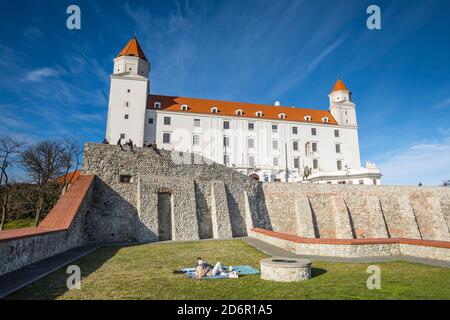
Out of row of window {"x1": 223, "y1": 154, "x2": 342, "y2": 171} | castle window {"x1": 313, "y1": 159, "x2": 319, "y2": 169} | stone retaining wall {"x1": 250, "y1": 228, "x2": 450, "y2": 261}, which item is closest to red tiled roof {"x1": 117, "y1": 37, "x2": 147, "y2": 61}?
row of window {"x1": 223, "y1": 154, "x2": 342, "y2": 171}

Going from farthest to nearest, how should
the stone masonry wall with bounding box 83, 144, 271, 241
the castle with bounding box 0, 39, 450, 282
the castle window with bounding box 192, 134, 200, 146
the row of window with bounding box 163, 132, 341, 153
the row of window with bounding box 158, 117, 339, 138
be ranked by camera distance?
the castle window with bounding box 192, 134, 200, 146, the row of window with bounding box 158, 117, 339, 138, the row of window with bounding box 163, 132, 341, 153, the stone masonry wall with bounding box 83, 144, 271, 241, the castle with bounding box 0, 39, 450, 282

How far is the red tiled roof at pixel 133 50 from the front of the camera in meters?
38.2

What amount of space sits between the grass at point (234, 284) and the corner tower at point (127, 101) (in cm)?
2646

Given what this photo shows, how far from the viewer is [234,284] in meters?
7.87

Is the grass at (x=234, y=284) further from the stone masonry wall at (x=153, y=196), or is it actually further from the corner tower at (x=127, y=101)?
the corner tower at (x=127, y=101)

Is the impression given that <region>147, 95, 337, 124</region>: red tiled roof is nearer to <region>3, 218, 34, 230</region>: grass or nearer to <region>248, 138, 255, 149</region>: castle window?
<region>248, 138, 255, 149</region>: castle window

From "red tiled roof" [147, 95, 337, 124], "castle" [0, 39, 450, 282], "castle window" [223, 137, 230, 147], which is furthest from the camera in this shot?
"red tiled roof" [147, 95, 337, 124]

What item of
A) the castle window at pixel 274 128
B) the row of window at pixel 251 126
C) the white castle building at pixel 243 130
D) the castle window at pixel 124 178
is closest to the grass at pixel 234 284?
the castle window at pixel 124 178

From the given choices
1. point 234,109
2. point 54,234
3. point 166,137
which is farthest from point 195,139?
point 54,234

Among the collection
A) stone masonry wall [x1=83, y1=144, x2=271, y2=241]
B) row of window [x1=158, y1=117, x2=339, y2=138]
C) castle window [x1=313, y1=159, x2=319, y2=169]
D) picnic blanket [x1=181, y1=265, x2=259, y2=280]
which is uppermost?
row of window [x1=158, y1=117, x2=339, y2=138]

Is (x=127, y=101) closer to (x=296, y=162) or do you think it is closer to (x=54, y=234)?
(x=296, y=162)

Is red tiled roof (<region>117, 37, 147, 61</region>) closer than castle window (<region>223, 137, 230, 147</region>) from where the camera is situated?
Yes

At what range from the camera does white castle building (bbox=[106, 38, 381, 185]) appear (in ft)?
119

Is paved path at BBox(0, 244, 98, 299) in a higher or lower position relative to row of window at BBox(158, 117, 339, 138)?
lower
